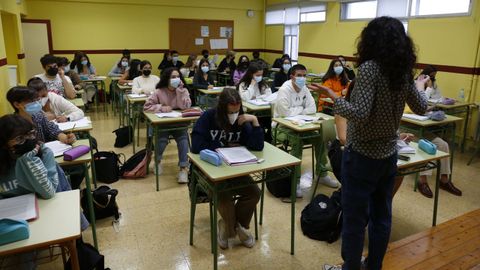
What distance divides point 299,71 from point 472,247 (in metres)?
2.32

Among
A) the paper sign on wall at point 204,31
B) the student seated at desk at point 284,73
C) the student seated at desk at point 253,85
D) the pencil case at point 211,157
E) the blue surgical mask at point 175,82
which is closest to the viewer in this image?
the pencil case at point 211,157

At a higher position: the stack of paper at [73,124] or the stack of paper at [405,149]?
the stack of paper at [73,124]

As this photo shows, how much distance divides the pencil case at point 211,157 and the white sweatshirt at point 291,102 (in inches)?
68.7

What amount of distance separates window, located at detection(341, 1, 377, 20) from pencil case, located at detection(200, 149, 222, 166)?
6.09 meters

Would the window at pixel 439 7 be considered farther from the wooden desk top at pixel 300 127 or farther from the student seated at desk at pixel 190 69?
the student seated at desk at pixel 190 69

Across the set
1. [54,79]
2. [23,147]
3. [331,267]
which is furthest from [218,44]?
[23,147]

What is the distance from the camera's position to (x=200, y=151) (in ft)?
8.10

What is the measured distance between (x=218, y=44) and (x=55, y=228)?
953 centimetres

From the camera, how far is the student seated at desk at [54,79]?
452cm

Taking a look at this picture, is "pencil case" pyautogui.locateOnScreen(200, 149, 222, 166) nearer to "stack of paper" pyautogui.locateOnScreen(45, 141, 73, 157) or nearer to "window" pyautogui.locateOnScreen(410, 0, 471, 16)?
"stack of paper" pyautogui.locateOnScreen(45, 141, 73, 157)

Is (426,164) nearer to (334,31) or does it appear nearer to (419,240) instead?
(419,240)

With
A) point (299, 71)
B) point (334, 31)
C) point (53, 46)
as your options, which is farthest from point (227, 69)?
point (299, 71)

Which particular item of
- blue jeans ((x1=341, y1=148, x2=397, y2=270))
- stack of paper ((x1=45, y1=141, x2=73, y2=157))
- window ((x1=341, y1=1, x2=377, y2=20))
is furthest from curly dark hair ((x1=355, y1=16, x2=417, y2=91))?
window ((x1=341, y1=1, x2=377, y2=20))

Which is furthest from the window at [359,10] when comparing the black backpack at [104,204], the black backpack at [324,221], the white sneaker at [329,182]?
the black backpack at [104,204]
